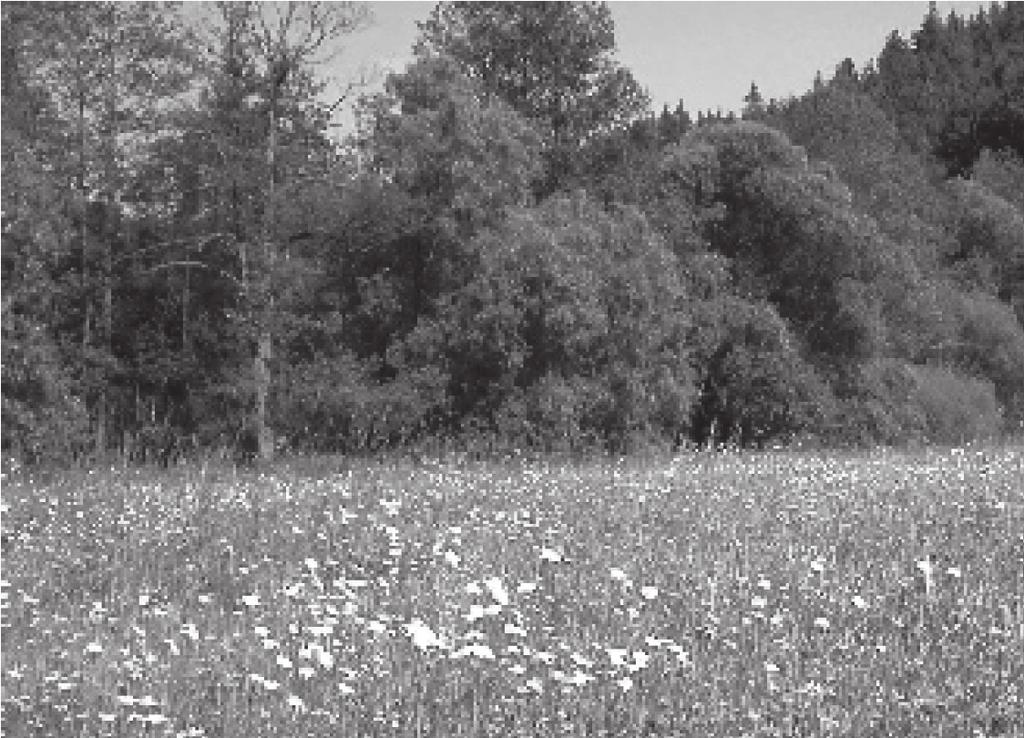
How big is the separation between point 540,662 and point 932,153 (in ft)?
247

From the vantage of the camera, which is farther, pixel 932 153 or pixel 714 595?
pixel 932 153

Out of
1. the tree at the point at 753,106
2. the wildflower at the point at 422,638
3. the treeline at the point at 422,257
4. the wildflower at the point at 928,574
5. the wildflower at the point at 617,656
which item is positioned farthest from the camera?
the tree at the point at 753,106

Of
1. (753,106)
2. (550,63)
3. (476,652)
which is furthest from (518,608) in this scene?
(753,106)

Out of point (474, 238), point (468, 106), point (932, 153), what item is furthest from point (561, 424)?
point (932, 153)

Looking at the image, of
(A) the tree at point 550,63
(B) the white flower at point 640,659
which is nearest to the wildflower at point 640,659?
(B) the white flower at point 640,659

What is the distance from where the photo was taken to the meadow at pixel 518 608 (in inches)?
241

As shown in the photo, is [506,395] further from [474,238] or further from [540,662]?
[540,662]

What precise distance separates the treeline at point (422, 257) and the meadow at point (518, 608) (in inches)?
452

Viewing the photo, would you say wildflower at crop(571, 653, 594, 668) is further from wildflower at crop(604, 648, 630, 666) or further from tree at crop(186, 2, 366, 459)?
tree at crop(186, 2, 366, 459)

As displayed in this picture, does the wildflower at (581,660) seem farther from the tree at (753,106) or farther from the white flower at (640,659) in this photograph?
the tree at (753,106)

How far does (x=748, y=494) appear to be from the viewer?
480 inches

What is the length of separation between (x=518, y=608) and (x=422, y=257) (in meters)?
23.0

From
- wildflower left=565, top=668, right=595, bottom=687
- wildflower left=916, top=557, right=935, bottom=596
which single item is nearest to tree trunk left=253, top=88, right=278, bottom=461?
wildflower left=916, top=557, right=935, bottom=596

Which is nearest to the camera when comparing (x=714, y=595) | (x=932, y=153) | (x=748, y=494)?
(x=714, y=595)
